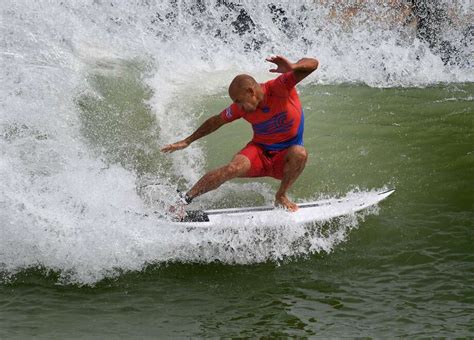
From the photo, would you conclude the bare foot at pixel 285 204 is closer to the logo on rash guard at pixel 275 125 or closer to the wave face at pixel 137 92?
the wave face at pixel 137 92

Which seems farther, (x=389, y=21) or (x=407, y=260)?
(x=389, y=21)

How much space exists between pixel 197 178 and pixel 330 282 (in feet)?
8.14

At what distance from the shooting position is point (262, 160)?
18.3 feet

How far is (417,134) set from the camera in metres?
8.03

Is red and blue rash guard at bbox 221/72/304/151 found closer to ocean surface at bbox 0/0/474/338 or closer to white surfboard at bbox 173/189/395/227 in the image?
white surfboard at bbox 173/189/395/227

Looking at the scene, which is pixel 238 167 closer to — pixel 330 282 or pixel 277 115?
Answer: pixel 277 115

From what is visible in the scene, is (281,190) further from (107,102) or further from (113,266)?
(107,102)

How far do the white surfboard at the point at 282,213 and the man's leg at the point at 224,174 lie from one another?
0.25 meters

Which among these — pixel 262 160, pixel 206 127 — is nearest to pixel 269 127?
pixel 262 160

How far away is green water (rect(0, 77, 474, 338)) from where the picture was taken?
4246mm

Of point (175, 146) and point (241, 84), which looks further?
point (175, 146)

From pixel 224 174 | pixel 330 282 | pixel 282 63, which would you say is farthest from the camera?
pixel 224 174

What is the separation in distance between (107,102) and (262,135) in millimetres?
3650

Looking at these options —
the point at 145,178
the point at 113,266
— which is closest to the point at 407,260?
the point at 113,266
